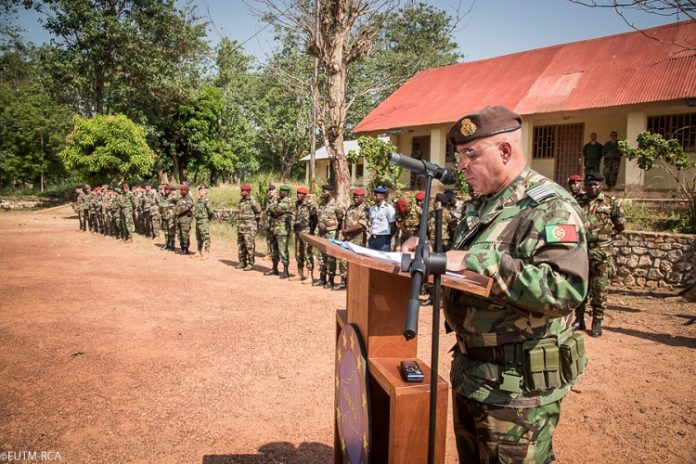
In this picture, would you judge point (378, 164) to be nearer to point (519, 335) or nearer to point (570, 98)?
point (570, 98)

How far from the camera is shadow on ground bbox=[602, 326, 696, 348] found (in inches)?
216

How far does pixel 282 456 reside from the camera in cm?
307

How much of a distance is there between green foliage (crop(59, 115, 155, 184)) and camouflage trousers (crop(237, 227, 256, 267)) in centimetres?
1369

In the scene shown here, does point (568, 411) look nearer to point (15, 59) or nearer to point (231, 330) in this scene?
point (231, 330)

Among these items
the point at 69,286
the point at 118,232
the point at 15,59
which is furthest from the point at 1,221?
the point at 15,59

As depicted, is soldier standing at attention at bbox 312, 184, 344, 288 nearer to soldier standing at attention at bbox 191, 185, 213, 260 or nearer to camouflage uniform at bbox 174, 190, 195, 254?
soldier standing at attention at bbox 191, 185, 213, 260

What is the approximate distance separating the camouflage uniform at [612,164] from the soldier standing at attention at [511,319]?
40.3 ft

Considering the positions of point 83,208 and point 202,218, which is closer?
point 202,218

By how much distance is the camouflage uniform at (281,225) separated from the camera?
31.7 ft

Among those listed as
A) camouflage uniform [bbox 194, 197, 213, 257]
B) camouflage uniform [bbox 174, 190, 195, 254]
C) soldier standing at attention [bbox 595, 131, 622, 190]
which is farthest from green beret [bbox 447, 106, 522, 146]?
soldier standing at attention [bbox 595, 131, 622, 190]

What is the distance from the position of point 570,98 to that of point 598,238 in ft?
31.1

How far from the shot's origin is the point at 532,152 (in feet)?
51.9

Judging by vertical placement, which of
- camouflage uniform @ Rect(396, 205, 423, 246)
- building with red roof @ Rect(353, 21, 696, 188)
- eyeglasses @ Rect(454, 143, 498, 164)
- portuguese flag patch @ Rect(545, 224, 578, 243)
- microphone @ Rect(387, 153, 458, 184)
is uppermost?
building with red roof @ Rect(353, 21, 696, 188)

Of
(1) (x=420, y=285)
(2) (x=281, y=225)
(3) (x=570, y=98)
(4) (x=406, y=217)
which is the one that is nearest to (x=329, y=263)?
(2) (x=281, y=225)
